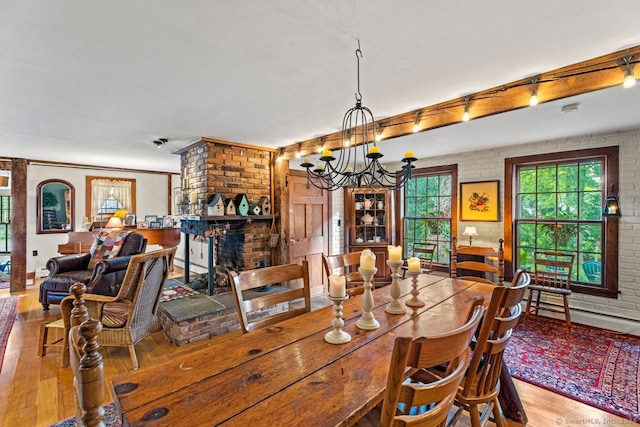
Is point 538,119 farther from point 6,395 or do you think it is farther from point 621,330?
point 6,395

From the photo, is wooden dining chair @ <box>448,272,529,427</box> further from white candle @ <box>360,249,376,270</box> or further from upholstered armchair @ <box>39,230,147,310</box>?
upholstered armchair @ <box>39,230,147,310</box>

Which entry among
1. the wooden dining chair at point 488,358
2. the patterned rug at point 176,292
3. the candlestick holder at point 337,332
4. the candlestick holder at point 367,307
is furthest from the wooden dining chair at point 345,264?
the patterned rug at point 176,292

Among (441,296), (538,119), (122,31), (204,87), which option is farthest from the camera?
(538,119)

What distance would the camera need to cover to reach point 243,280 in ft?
5.78

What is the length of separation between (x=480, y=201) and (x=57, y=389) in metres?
5.25

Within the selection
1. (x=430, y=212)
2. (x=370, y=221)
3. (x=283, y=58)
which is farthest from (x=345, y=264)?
(x=430, y=212)

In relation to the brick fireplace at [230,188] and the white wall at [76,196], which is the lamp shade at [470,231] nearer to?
the brick fireplace at [230,188]

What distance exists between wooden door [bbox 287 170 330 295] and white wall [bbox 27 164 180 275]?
14.6 ft

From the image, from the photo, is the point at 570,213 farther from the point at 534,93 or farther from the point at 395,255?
the point at 395,255

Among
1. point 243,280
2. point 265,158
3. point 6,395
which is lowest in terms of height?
point 6,395

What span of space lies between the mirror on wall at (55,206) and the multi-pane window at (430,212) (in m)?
6.84

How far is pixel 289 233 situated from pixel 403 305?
9.22 feet

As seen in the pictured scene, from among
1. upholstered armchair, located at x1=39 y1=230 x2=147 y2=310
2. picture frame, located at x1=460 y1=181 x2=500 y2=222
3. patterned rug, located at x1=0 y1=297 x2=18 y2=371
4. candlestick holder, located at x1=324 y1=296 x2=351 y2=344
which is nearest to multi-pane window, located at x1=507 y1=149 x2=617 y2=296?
picture frame, located at x1=460 y1=181 x2=500 y2=222

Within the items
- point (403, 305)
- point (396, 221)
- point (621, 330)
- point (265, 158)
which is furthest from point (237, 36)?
point (621, 330)
